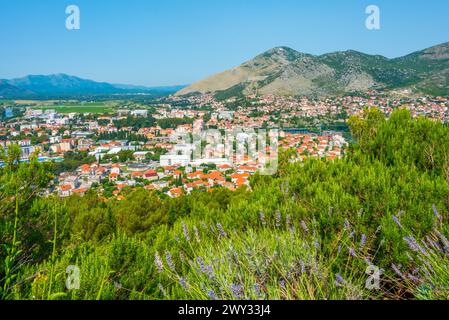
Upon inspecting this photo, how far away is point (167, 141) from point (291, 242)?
121 feet

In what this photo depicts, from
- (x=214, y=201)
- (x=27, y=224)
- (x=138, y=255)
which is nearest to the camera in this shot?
(x=138, y=255)

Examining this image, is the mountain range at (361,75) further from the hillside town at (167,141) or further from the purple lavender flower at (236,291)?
the purple lavender flower at (236,291)

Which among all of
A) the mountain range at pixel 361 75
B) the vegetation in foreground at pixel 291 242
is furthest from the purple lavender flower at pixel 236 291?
the mountain range at pixel 361 75

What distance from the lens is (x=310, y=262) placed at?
1612 millimetres

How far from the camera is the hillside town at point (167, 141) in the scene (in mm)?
19750

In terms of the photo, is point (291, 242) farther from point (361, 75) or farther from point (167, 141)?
point (361, 75)

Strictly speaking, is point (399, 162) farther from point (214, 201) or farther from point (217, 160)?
point (217, 160)

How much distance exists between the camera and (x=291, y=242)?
5.84ft

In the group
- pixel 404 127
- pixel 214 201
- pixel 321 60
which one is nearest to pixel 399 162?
pixel 404 127

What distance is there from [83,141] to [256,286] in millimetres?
34305

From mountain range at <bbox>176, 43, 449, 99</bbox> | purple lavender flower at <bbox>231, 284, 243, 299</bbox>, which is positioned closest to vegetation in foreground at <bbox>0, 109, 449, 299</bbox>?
purple lavender flower at <bbox>231, 284, 243, 299</bbox>

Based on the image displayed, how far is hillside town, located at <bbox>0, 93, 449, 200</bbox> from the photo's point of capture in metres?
19.8

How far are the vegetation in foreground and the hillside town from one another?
461 centimetres

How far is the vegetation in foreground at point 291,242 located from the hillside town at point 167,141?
4.61 metres
